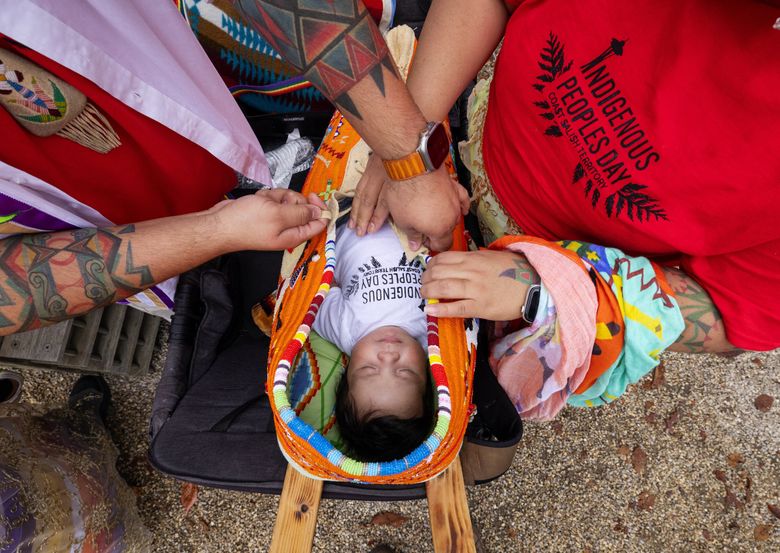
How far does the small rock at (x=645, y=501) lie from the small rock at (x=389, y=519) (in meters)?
1.08

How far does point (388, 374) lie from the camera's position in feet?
5.06

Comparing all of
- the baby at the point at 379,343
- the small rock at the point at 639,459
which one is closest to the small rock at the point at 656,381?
the small rock at the point at 639,459

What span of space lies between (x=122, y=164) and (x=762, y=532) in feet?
9.60

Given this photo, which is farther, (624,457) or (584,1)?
(624,457)

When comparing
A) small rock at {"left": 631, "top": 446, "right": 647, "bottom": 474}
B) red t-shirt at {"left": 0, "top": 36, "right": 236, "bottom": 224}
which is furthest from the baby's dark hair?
small rock at {"left": 631, "top": 446, "right": 647, "bottom": 474}

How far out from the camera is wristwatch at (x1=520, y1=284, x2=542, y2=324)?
1.17 meters

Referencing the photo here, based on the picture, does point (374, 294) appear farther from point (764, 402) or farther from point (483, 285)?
point (764, 402)

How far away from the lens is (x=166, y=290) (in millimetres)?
1629

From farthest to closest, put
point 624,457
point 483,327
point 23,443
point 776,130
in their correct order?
point 624,457 < point 23,443 < point 483,327 < point 776,130

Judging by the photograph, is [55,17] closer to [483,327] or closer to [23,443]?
[483,327]

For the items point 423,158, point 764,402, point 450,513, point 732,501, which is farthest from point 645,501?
point 423,158

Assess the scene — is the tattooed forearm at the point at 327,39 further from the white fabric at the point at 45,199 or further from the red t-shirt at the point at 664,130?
the white fabric at the point at 45,199

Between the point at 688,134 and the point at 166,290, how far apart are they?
5.21 feet

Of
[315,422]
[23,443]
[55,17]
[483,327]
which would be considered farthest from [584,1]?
[23,443]
